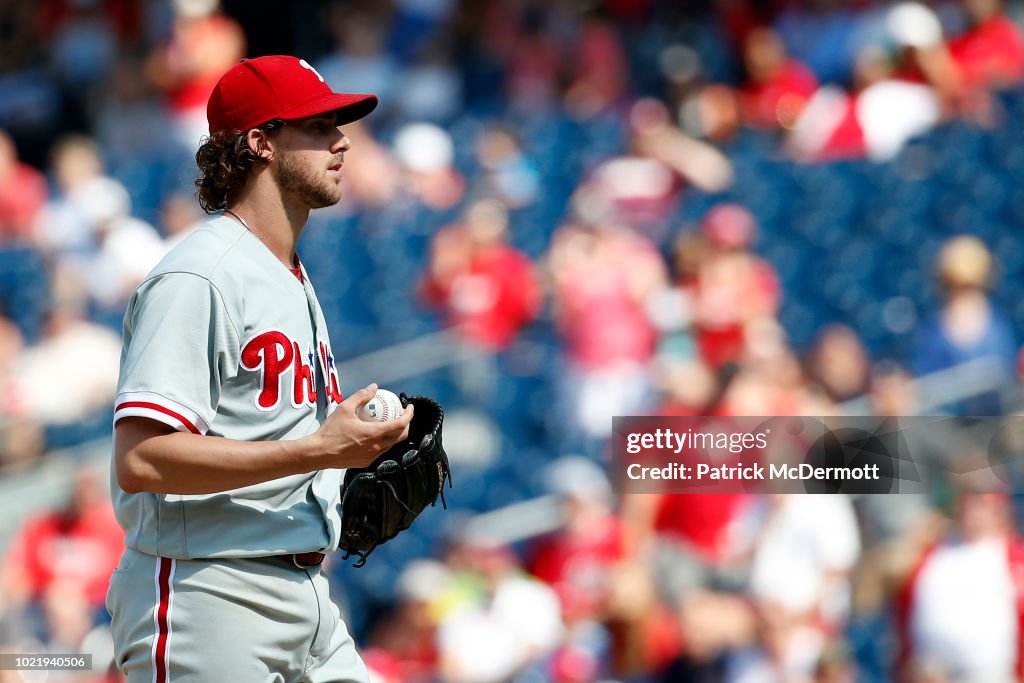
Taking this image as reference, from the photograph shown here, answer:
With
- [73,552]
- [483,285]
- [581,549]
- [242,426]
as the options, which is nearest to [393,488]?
[242,426]

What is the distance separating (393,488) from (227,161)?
66cm

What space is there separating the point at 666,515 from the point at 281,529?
12.4 ft

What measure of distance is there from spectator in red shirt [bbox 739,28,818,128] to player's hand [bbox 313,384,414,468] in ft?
21.3

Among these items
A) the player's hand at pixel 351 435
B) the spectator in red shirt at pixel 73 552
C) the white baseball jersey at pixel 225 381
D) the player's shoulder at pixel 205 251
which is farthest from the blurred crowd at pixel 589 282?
the player's hand at pixel 351 435

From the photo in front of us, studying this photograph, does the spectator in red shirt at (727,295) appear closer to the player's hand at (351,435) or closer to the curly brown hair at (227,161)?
the curly brown hair at (227,161)

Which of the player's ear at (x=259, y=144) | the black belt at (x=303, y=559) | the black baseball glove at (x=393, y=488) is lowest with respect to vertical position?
the black belt at (x=303, y=559)

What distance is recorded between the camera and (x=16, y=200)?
8930 mm

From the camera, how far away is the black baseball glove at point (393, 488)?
8.48ft

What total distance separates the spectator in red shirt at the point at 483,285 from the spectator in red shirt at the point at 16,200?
116 inches

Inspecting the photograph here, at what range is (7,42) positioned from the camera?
11.1m

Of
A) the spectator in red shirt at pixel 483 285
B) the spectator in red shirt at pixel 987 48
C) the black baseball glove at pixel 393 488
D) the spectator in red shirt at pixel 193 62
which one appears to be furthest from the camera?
the spectator in red shirt at pixel 193 62

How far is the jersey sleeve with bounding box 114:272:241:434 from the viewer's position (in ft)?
7.29

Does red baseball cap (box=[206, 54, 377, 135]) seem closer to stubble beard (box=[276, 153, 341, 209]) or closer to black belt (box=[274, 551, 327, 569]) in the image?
stubble beard (box=[276, 153, 341, 209])

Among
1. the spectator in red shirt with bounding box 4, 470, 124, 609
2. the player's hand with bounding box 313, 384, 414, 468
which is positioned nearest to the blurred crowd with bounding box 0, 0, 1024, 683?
the spectator in red shirt with bounding box 4, 470, 124, 609
